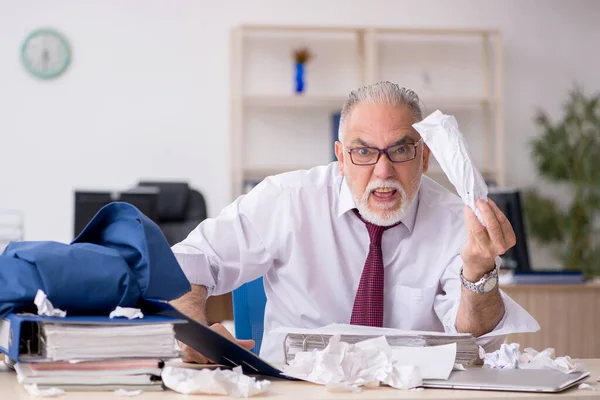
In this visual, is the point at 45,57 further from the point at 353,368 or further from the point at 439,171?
the point at 353,368

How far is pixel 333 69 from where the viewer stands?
5.82 metres

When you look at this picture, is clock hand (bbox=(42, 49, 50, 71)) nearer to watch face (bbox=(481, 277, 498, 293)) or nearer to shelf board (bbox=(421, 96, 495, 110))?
shelf board (bbox=(421, 96, 495, 110))

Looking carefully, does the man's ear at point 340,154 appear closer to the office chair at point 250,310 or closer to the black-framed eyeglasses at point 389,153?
the black-framed eyeglasses at point 389,153

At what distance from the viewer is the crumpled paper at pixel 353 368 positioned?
44.4 inches

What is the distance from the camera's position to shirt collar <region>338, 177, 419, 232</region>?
1.90m

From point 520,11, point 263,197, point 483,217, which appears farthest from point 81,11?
point 483,217

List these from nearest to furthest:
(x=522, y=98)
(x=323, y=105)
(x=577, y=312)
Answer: (x=577, y=312)
(x=323, y=105)
(x=522, y=98)

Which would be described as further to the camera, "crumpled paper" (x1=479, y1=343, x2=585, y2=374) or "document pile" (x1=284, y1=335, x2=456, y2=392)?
"crumpled paper" (x1=479, y1=343, x2=585, y2=374)

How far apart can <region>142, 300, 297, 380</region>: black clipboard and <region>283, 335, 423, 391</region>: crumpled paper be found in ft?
0.13

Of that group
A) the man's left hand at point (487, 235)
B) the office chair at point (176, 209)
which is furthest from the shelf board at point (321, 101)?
the man's left hand at point (487, 235)

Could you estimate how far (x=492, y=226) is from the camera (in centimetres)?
139

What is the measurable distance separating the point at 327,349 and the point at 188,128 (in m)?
4.67

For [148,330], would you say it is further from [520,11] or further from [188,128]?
[520,11]

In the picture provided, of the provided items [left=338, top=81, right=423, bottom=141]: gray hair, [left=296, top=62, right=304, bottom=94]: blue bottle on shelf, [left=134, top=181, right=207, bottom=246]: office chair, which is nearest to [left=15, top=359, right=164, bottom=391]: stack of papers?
[left=338, top=81, right=423, bottom=141]: gray hair
